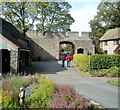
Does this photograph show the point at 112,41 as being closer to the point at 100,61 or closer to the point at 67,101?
the point at 100,61

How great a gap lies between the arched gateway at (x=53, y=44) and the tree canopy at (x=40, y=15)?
213cm

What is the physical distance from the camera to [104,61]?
13.0 m

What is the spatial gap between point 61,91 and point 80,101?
82 cm

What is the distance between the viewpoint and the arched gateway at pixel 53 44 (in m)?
23.7

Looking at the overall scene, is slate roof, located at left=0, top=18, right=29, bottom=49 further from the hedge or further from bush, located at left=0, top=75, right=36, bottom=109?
bush, located at left=0, top=75, right=36, bottom=109

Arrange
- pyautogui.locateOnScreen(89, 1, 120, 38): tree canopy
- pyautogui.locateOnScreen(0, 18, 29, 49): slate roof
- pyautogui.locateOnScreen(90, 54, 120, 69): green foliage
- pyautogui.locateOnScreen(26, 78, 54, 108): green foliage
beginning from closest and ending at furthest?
pyautogui.locateOnScreen(26, 78, 54, 108): green foliage
pyautogui.locateOnScreen(0, 18, 29, 49): slate roof
pyautogui.locateOnScreen(90, 54, 120, 69): green foliage
pyautogui.locateOnScreen(89, 1, 120, 38): tree canopy

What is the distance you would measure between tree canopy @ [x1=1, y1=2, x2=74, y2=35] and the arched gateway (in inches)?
83.8

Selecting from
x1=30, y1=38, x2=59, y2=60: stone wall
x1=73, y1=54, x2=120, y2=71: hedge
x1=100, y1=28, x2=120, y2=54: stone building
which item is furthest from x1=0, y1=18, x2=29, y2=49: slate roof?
x1=100, y1=28, x2=120, y2=54: stone building

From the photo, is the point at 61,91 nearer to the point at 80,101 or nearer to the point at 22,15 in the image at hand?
the point at 80,101

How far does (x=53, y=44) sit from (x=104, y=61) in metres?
12.5

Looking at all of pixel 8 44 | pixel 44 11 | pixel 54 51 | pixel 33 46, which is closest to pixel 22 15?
pixel 44 11

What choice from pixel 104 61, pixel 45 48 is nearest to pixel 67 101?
pixel 104 61

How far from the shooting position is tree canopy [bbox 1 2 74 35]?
23328mm

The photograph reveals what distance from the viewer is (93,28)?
36.9 meters
